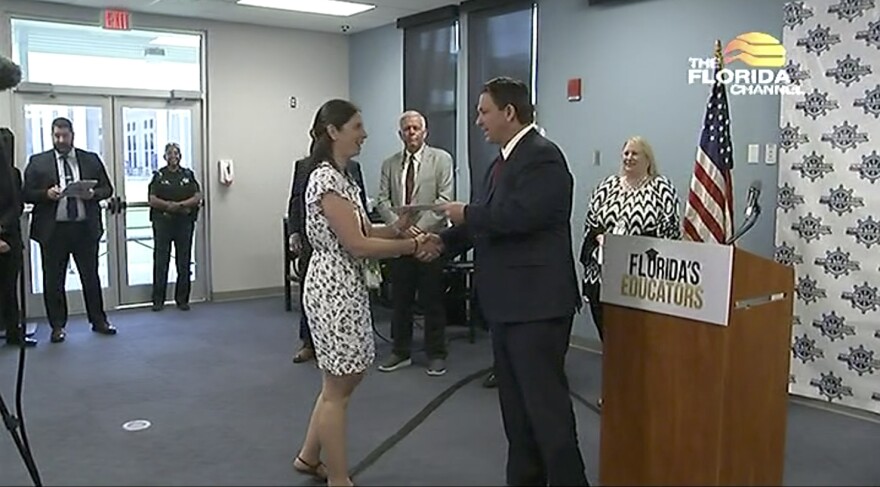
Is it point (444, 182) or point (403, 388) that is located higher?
point (444, 182)

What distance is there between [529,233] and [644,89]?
3.11m

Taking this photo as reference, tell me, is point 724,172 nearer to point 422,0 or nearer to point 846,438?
point 846,438

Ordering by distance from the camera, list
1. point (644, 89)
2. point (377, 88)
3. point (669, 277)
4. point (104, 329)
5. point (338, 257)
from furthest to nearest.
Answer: point (377, 88) → point (104, 329) → point (644, 89) → point (338, 257) → point (669, 277)

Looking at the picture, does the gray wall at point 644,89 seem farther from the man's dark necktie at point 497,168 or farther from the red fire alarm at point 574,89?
the man's dark necktie at point 497,168

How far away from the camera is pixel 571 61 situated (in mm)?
6195

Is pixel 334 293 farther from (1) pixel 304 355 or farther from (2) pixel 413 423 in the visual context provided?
(1) pixel 304 355

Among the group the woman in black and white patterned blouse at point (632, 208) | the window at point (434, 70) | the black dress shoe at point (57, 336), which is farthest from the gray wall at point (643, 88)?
the black dress shoe at point (57, 336)

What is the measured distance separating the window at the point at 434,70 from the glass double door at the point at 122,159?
2065 millimetres

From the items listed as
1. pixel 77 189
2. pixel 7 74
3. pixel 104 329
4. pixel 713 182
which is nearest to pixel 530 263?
pixel 7 74

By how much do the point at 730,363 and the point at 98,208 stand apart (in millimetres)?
5363

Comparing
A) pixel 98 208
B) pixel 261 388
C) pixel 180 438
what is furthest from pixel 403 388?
pixel 98 208

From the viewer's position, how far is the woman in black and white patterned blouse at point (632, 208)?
4.38m

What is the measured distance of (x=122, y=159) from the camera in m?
7.63

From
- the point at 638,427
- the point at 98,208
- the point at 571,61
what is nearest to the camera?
the point at 638,427
